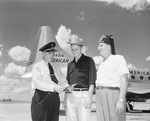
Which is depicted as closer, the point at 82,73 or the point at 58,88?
the point at 58,88

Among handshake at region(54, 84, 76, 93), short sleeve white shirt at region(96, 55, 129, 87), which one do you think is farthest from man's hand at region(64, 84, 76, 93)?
short sleeve white shirt at region(96, 55, 129, 87)

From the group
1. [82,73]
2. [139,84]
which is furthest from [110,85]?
[139,84]

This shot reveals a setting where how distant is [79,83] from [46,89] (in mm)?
318

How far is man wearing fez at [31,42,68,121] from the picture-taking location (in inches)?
90.8

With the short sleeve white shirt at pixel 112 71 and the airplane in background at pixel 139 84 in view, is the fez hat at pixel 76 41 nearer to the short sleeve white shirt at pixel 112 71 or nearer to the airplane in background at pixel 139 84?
the short sleeve white shirt at pixel 112 71

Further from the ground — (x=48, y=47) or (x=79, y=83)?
(x=48, y=47)

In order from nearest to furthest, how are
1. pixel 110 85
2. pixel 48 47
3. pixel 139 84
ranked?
pixel 110 85 < pixel 48 47 < pixel 139 84

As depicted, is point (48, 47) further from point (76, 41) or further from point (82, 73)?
point (82, 73)

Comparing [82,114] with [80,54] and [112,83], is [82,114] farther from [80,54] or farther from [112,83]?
[80,54]

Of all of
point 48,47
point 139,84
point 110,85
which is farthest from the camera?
point 139,84

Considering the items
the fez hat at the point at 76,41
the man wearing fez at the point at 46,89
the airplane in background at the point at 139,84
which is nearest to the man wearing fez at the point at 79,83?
the fez hat at the point at 76,41

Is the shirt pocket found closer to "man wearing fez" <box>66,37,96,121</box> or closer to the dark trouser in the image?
"man wearing fez" <box>66,37,96,121</box>

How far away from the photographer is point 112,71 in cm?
229

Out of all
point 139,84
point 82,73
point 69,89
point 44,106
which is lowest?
point 139,84
